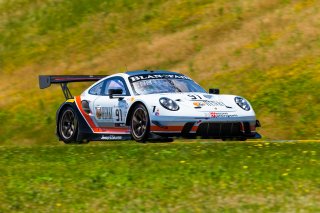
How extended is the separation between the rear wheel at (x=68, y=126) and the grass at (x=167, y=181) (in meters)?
4.50

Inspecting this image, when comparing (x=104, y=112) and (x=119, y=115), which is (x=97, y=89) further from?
(x=119, y=115)

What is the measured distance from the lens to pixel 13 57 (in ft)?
110

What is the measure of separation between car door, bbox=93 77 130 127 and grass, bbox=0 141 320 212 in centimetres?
317

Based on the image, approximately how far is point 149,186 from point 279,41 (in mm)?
18547

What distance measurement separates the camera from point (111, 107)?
16422 mm

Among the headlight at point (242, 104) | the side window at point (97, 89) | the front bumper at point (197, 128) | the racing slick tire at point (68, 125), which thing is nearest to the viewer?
the front bumper at point (197, 128)

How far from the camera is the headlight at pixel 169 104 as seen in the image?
49.4 feet

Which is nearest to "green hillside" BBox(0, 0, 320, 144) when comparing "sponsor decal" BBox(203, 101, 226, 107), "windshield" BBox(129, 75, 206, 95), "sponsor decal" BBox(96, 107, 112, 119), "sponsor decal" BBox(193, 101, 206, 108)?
"windshield" BBox(129, 75, 206, 95)

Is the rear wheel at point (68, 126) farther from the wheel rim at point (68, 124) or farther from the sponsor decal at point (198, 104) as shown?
the sponsor decal at point (198, 104)

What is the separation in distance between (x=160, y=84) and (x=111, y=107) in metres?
1.06

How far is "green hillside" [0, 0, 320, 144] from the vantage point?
24.2 m

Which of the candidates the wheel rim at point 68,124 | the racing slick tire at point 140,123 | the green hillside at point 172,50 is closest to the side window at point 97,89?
the wheel rim at point 68,124

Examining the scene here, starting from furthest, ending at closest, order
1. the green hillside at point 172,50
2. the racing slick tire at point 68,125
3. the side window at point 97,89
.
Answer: the green hillside at point 172,50, the racing slick tire at point 68,125, the side window at point 97,89

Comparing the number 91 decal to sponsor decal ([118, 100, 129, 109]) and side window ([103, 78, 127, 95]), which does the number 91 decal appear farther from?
side window ([103, 78, 127, 95])
